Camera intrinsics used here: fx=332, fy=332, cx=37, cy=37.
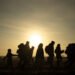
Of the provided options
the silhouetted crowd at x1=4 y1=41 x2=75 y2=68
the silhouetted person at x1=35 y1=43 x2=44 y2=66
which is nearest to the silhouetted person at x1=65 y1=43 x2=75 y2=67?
the silhouetted crowd at x1=4 y1=41 x2=75 y2=68

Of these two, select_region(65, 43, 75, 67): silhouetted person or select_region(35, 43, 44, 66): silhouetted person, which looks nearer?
select_region(65, 43, 75, 67): silhouetted person

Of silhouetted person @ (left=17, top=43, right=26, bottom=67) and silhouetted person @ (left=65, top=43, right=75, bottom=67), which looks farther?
silhouetted person @ (left=17, top=43, right=26, bottom=67)

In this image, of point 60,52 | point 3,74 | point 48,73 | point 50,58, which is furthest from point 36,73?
point 60,52

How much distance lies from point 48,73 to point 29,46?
7.16 meters

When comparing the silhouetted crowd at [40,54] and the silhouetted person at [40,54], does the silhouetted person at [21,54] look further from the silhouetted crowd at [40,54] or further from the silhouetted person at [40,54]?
the silhouetted person at [40,54]

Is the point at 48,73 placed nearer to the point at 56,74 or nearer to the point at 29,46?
the point at 56,74

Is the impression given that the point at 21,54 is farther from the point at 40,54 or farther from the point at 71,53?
the point at 71,53

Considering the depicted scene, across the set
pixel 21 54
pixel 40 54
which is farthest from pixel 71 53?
pixel 21 54

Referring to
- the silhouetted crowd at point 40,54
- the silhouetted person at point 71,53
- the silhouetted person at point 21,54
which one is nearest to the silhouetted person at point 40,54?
the silhouetted crowd at point 40,54

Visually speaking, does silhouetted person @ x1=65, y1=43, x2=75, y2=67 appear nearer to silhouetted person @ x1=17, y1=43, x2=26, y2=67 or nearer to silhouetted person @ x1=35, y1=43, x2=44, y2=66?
silhouetted person @ x1=35, y1=43, x2=44, y2=66

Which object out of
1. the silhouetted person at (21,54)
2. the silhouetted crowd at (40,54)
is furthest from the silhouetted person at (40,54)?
the silhouetted person at (21,54)

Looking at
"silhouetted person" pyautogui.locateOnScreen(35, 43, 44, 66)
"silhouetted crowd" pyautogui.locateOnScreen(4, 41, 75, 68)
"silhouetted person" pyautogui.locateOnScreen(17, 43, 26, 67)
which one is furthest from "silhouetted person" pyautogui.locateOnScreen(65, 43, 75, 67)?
"silhouetted person" pyautogui.locateOnScreen(17, 43, 26, 67)

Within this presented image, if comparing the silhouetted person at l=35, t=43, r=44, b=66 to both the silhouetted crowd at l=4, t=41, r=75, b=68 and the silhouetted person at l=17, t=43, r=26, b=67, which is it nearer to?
the silhouetted crowd at l=4, t=41, r=75, b=68

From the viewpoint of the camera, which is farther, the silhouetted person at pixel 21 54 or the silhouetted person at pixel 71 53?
the silhouetted person at pixel 21 54
